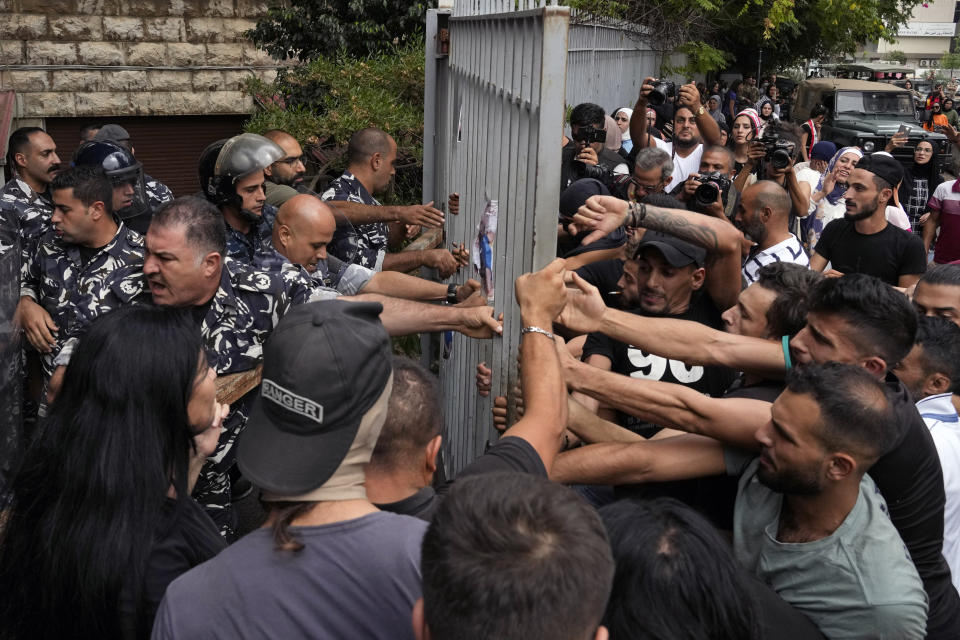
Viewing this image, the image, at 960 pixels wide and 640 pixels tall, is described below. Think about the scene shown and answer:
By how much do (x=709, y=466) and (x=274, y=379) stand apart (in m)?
1.41

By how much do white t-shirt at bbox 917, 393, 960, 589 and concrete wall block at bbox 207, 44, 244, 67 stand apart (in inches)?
448

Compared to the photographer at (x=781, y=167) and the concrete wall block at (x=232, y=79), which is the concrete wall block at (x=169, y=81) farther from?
the photographer at (x=781, y=167)

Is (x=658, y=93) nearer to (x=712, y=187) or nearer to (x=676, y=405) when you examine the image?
(x=712, y=187)

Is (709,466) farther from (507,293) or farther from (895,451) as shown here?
(507,293)

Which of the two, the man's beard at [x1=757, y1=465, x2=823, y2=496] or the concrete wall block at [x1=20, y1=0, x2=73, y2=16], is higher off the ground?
the concrete wall block at [x1=20, y1=0, x2=73, y2=16]

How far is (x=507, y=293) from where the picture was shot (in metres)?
2.93

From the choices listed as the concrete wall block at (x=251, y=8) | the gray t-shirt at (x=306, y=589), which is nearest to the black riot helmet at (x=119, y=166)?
the gray t-shirt at (x=306, y=589)

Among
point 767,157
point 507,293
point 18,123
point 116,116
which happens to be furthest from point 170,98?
point 507,293

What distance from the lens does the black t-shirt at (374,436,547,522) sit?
6.53ft

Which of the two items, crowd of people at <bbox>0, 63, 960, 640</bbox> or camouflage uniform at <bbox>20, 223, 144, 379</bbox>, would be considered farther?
camouflage uniform at <bbox>20, 223, 144, 379</bbox>

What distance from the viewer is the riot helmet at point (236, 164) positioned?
13.5ft

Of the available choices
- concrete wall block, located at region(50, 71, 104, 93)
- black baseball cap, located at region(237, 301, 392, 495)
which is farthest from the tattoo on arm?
concrete wall block, located at region(50, 71, 104, 93)

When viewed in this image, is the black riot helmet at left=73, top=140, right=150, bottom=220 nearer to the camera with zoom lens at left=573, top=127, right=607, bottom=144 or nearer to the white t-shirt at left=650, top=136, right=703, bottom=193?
the camera with zoom lens at left=573, top=127, right=607, bottom=144

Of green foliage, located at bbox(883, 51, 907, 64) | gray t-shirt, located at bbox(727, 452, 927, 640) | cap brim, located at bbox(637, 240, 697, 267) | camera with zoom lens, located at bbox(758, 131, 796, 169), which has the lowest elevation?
gray t-shirt, located at bbox(727, 452, 927, 640)
